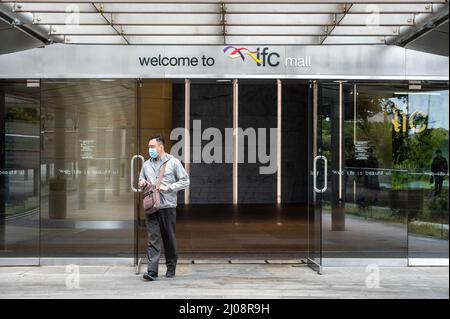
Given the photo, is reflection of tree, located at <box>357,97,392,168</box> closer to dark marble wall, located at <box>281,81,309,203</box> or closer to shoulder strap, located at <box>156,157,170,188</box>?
shoulder strap, located at <box>156,157,170,188</box>

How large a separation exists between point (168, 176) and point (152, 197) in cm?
32

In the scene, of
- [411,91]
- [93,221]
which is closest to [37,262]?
[93,221]

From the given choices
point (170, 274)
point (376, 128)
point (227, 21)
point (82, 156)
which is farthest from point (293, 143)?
point (170, 274)

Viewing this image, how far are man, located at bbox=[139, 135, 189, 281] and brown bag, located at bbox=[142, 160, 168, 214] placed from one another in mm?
47

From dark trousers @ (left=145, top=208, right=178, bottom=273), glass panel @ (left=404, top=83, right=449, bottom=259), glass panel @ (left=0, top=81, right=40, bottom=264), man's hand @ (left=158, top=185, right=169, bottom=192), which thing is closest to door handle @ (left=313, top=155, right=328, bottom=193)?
glass panel @ (left=404, top=83, right=449, bottom=259)

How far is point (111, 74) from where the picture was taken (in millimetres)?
9133

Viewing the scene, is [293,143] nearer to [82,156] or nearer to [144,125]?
[144,125]

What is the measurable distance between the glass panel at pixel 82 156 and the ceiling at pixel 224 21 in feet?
2.50

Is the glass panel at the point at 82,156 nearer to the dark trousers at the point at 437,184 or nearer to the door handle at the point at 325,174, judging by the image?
the door handle at the point at 325,174

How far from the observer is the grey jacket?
7.89 metres

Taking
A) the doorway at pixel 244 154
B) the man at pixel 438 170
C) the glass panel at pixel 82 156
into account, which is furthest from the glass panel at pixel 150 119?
the man at pixel 438 170

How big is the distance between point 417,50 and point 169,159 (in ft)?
12.3

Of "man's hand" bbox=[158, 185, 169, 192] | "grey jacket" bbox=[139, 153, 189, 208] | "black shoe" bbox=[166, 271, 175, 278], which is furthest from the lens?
"black shoe" bbox=[166, 271, 175, 278]
